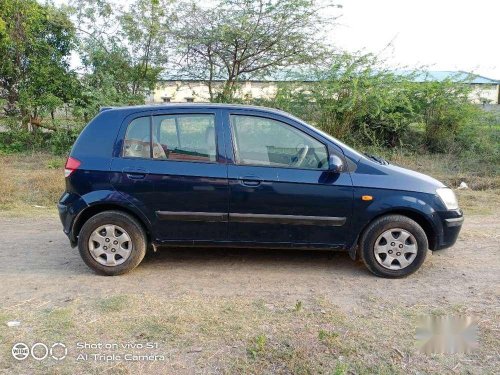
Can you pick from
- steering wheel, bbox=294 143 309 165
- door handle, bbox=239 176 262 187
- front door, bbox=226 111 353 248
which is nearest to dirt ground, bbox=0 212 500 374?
front door, bbox=226 111 353 248

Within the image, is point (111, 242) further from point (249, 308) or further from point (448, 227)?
point (448, 227)

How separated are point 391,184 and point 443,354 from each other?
1745 millimetres

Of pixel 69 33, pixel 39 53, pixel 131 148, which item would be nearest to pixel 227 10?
pixel 69 33

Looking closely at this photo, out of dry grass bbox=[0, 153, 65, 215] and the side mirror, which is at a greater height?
the side mirror

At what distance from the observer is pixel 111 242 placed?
4.43m

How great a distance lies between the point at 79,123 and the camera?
11820 millimetres

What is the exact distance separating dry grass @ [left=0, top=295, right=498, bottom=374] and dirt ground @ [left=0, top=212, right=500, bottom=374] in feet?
0.03

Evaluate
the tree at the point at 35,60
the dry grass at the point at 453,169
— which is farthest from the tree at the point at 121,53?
the dry grass at the point at 453,169

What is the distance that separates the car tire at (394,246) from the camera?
4371 mm

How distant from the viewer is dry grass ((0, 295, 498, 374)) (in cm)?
292

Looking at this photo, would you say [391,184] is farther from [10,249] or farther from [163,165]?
[10,249]

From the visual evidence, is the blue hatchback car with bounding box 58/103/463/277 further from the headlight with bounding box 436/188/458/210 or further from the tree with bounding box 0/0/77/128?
the tree with bounding box 0/0/77/128

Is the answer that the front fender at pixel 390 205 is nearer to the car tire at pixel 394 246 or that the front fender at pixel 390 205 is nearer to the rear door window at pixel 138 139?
the car tire at pixel 394 246

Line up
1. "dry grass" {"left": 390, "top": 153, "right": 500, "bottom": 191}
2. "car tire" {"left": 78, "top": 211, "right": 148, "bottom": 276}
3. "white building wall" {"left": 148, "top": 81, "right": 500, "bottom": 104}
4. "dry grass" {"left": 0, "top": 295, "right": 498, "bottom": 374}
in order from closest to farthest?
"dry grass" {"left": 0, "top": 295, "right": 498, "bottom": 374}, "car tire" {"left": 78, "top": 211, "right": 148, "bottom": 276}, "dry grass" {"left": 390, "top": 153, "right": 500, "bottom": 191}, "white building wall" {"left": 148, "top": 81, "right": 500, "bottom": 104}
